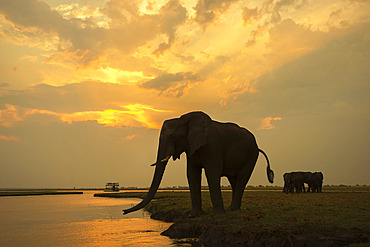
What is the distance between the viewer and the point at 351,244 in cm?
1014

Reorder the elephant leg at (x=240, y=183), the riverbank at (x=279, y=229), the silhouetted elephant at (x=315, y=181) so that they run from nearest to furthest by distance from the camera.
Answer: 1. the riverbank at (x=279, y=229)
2. the elephant leg at (x=240, y=183)
3. the silhouetted elephant at (x=315, y=181)

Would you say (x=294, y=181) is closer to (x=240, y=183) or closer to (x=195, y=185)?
(x=240, y=183)

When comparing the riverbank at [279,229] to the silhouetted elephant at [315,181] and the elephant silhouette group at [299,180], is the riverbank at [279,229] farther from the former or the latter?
the silhouetted elephant at [315,181]

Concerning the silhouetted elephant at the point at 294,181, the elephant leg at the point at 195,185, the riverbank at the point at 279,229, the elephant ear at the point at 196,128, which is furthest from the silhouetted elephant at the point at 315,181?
the elephant ear at the point at 196,128

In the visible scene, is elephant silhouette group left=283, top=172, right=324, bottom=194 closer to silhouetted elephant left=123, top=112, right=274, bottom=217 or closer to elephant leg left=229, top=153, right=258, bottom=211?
elephant leg left=229, top=153, right=258, bottom=211

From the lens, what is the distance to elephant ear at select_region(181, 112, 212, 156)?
49.6 feet

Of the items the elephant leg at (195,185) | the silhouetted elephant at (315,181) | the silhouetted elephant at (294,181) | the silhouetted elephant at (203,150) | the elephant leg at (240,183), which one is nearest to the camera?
the silhouetted elephant at (203,150)

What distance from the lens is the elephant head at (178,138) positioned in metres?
15.0

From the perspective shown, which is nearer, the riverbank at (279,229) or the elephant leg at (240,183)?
the riverbank at (279,229)

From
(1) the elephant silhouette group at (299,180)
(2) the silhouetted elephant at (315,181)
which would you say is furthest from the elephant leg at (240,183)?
(2) the silhouetted elephant at (315,181)

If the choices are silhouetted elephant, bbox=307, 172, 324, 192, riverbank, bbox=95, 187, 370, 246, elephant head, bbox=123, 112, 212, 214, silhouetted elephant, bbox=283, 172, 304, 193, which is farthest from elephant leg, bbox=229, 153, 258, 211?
silhouetted elephant, bbox=307, 172, 324, 192

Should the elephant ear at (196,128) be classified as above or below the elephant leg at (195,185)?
above

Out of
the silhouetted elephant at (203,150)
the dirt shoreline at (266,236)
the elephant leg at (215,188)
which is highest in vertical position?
the silhouetted elephant at (203,150)

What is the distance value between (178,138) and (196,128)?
0.91 m
